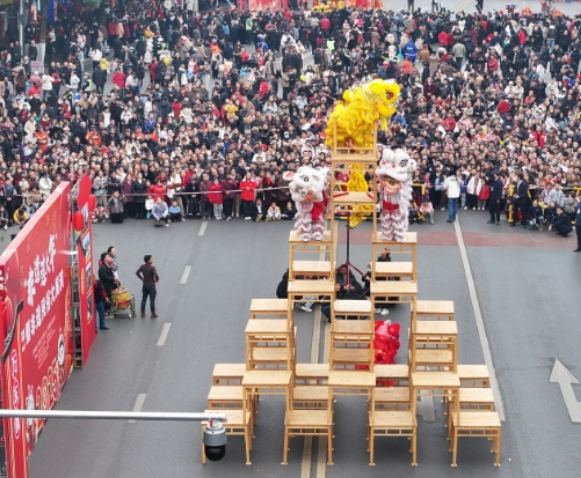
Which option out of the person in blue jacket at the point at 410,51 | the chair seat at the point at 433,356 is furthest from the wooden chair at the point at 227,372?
the person in blue jacket at the point at 410,51

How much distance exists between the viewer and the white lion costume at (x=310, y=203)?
23578 millimetres

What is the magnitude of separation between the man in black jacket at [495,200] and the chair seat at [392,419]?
1347cm

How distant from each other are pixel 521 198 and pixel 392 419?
13932mm

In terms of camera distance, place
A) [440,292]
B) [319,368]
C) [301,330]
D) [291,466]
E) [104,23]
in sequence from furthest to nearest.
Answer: [104,23] < [440,292] < [301,330] < [319,368] < [291,466]

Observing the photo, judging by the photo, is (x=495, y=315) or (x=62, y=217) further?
(x=495, y=315)

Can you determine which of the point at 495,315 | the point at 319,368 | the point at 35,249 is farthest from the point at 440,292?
the point at 35,249

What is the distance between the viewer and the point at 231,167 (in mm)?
37438

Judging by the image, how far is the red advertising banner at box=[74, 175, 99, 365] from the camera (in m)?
26.9

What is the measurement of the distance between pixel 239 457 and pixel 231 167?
49.7 ft

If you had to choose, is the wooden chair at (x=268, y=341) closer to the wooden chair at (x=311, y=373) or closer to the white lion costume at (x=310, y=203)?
the wooden chair at (x=311, y=373)

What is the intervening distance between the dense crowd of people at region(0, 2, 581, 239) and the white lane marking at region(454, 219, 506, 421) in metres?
1.94

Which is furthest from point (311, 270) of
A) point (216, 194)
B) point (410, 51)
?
point (410, 51)

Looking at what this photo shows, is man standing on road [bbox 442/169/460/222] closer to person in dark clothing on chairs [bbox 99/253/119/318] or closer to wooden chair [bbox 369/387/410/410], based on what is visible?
person in dark clothing on chairs [bbox 99/253/119/318]

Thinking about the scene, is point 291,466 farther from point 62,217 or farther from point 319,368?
point 62,217
